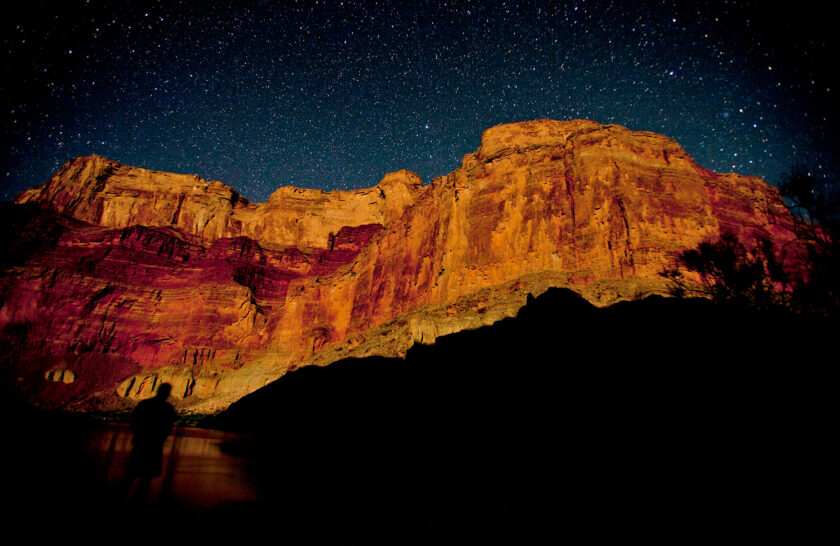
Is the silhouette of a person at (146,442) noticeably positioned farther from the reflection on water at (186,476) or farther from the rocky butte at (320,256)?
the rocky butte at (320,256)

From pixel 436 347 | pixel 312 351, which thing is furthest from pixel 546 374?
pixel 312 351

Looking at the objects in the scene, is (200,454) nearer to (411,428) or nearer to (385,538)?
(411,428)

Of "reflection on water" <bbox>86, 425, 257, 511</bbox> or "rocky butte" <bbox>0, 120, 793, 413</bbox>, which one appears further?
"rocky butte" <bbox>0, 120, 793, 413</bbox>

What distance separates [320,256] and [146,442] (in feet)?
238

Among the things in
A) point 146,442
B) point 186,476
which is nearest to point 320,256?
point 186,476

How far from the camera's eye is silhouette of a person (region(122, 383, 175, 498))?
220 inches

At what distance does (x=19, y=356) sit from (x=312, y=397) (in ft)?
157

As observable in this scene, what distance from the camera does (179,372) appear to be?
46906 mm

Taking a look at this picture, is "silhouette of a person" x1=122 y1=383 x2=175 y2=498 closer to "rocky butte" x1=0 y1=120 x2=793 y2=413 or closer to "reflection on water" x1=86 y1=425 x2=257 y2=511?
"reflection on water" x1=86 y1=425 x2=257 y2=511

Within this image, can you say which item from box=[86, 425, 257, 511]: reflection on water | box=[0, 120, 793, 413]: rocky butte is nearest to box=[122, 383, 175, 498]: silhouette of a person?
box=[86, 425, 257, 511]: reflection on water

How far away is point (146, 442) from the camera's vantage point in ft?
18.7

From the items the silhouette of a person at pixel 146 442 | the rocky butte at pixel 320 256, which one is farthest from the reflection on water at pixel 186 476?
the rocky butte at pixel 320 256

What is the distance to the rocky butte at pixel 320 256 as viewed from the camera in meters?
27.6

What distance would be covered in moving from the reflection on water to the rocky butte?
1504 cm
